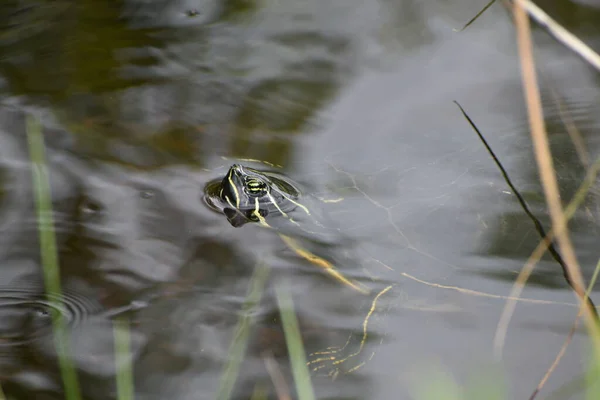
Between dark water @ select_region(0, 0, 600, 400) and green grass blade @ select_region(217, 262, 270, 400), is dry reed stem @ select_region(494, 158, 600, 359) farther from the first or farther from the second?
green grass blade @ select_region(217, 262, 270, 400)

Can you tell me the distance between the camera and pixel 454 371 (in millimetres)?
1893

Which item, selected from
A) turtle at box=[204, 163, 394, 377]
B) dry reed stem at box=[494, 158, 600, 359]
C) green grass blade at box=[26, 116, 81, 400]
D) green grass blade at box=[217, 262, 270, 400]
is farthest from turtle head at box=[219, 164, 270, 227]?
dry reed stem at box=[494, 158, 600, 359]

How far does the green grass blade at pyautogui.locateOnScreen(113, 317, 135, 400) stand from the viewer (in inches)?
69.1

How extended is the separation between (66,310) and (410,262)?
125 centimetres

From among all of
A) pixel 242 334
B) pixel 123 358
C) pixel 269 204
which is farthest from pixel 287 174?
pixel 123 358

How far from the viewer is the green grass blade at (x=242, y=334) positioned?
176 cm

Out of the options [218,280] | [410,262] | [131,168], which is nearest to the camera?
[218,280]

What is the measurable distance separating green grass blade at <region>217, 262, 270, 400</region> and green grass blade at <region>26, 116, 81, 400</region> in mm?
398

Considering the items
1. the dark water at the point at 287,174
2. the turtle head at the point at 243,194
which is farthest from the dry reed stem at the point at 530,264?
the turtle head at the point at 243,194

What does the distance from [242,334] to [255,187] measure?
→ 2.58ft

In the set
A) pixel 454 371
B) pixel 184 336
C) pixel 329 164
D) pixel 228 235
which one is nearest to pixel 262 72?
pixel 329 164

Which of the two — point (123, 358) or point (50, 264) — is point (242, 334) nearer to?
point (123, 358)

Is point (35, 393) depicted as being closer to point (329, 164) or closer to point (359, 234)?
point (359, 234)

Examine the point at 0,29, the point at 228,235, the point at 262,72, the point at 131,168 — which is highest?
the point at 0,29
